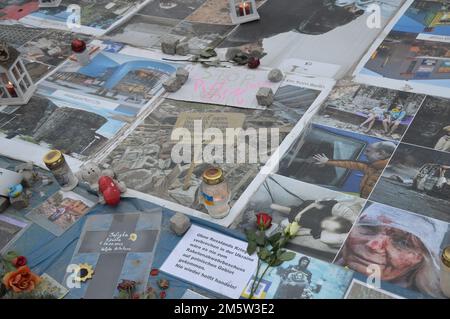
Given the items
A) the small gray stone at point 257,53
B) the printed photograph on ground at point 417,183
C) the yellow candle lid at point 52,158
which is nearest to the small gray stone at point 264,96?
the small gray stone at point 257,53

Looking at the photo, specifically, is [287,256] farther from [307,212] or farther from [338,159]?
[338,159]

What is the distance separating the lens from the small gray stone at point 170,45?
2.02m

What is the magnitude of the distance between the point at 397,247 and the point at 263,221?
0.36 m

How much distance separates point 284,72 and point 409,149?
23.6 inches

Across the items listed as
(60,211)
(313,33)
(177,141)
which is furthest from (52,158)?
(313,33)

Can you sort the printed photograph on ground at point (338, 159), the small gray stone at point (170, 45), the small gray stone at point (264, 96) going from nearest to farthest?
the printed photograph on ground at point (338, 159) < the small gray stone at point (264, 96) < the small gray stone at point (170, 45)

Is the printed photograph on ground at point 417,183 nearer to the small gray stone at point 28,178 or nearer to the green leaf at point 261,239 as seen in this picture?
the green leaf at point 261,239

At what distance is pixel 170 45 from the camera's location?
2.02m

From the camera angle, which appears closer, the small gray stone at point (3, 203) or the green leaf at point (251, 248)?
the green leaf at point (251, 248)

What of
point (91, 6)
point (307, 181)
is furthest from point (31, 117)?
point (307, 181)

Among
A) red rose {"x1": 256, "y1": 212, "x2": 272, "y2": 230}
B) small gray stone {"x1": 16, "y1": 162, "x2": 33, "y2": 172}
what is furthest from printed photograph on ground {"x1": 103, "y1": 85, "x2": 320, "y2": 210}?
small gray stone {"x1": 16, "y1": 162, "x2": 33, "y2": 172}

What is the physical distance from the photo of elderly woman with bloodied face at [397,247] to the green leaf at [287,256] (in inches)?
4.7

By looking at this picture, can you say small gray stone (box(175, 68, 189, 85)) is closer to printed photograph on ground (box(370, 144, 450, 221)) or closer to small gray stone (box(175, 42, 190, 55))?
small gray stone (box(175, 42, 190, 55))

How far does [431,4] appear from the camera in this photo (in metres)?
2.05
